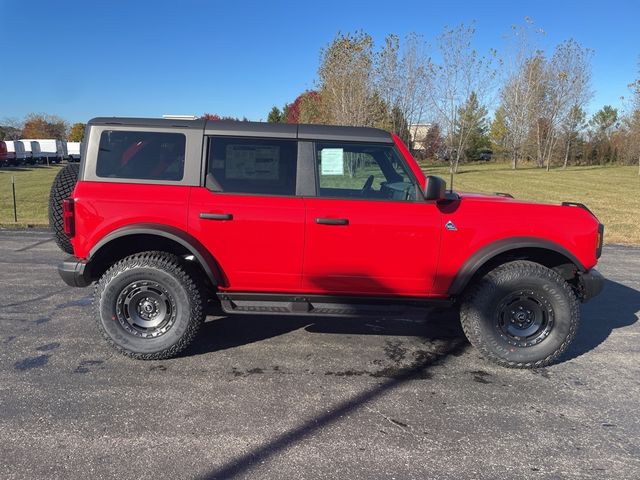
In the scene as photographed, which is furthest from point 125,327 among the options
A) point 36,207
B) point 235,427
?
point 36,207

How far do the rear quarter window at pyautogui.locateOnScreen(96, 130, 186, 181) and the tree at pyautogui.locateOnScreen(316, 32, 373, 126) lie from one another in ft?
61.7

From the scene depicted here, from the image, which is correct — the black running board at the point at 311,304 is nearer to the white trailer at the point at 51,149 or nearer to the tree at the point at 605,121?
the white trailer at the point at 51,149

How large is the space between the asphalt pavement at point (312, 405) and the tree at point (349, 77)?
1890 centimetres

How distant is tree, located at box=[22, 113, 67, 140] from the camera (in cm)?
7419

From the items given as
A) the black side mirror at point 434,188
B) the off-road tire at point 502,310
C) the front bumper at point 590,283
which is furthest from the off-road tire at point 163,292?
the front bumper at point 590,283

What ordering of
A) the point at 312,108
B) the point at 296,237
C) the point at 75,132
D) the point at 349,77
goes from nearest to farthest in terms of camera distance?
1. the point at 296,237
2. the point at 349,77
3. the point at 312,108
4. the point at 75,132

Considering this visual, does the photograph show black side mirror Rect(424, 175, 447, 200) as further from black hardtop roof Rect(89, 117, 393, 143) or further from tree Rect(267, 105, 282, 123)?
tree Rect(267, 105, 282, 123)

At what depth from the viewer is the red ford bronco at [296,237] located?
12.4 ft

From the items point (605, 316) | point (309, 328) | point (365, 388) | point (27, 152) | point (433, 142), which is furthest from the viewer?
point (27, 152)

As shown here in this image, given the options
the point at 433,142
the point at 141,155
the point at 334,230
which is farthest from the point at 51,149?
the point at 334,230

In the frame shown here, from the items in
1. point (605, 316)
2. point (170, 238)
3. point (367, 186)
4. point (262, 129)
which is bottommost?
point (605, 316)

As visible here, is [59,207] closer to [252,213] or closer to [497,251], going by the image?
[252,213]

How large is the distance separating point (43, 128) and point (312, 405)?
86.7m

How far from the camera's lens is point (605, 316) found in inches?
205
